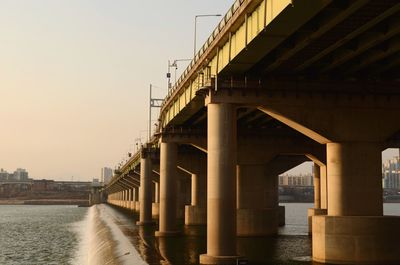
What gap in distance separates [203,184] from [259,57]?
49527 millimetres

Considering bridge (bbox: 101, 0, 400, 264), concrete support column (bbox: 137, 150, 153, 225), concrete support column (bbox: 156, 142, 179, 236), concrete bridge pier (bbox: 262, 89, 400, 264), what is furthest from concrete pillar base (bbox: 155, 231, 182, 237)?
concrete bridge pier (bbox: 262, 89, 400, 264)

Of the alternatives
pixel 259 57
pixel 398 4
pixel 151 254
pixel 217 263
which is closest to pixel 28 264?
pixel 151 254

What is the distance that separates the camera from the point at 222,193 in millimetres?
33000

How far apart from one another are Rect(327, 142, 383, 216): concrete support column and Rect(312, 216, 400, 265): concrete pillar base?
3.79 feet

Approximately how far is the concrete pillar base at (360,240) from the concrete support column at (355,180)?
3.79 ft

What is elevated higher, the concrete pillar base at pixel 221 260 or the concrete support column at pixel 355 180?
the concrete support column at pixel 355 180

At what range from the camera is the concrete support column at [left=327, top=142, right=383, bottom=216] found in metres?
33.5

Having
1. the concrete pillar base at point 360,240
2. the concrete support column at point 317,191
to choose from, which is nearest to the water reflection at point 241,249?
the concrete pillar base at point 360,240

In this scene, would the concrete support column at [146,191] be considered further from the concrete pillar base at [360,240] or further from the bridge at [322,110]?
the concrete pillar base at [360,240]

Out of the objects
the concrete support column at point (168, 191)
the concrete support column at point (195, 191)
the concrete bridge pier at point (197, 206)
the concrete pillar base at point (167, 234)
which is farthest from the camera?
the concrete support column at point (195, 191)

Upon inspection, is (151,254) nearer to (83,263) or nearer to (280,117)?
(83,263)

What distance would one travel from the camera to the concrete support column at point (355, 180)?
33500mm

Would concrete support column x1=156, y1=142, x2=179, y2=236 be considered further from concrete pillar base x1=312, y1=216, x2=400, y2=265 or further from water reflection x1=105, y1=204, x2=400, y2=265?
concrete pillar base x1=312, y1=216, x2=400, y2=265

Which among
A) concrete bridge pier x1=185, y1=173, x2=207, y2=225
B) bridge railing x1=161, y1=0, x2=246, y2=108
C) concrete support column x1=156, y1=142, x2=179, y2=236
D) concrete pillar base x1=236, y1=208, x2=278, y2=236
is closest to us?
bridge railing x1=161, y1=0, x2=246, y2=108
